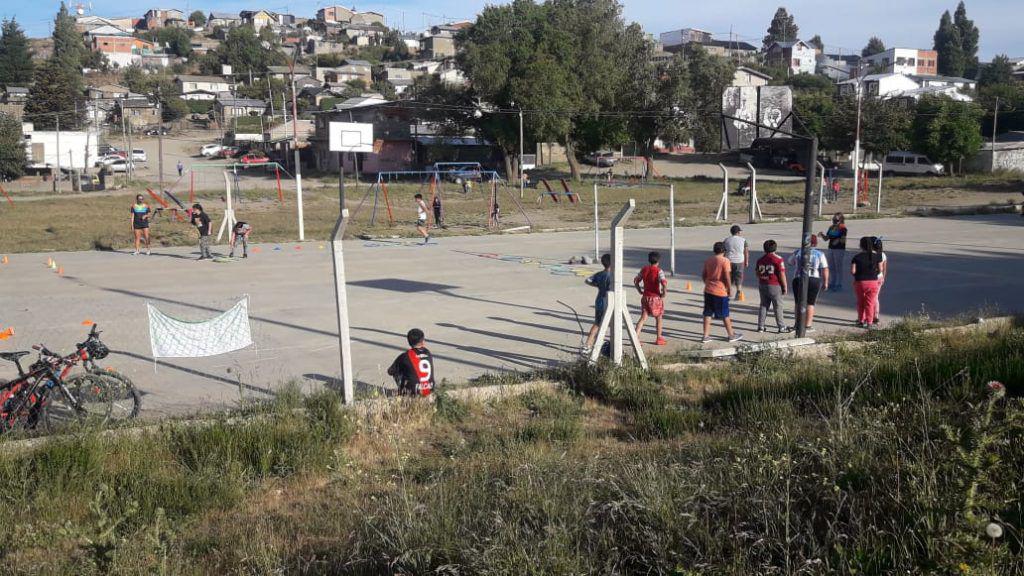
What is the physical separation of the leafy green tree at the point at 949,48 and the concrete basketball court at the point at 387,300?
13579 centimetres

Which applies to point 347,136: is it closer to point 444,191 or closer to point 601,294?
point 601,294

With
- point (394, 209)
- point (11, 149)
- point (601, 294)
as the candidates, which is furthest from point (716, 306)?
point (11, 149)

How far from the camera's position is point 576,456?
21.8 ft

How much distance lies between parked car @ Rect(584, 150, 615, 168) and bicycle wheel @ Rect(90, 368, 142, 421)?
61.7 m

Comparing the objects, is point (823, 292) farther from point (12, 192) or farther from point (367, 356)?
point (12, 192)

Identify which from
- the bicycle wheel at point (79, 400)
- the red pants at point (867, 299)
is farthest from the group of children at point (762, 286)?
the bicycle wheel at point (79, 400)

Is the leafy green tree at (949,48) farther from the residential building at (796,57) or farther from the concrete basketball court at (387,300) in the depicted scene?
the concrete basketball court at (387,300)

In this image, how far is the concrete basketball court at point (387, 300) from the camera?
37.0 feet

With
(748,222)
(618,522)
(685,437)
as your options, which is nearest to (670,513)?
(618,522)

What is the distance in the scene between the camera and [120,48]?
17725 centimetres

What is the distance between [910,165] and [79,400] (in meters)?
61.1

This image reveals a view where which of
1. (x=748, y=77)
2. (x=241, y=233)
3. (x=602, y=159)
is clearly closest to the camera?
(x=241, y=233)

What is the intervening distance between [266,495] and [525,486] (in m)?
2.31

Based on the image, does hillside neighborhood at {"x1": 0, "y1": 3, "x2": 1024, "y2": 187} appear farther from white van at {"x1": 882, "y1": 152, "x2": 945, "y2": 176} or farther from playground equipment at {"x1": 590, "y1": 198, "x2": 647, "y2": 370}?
playground equipment at {"x1": 590, "y1": 198, "x2": 647, "y2": 370}
